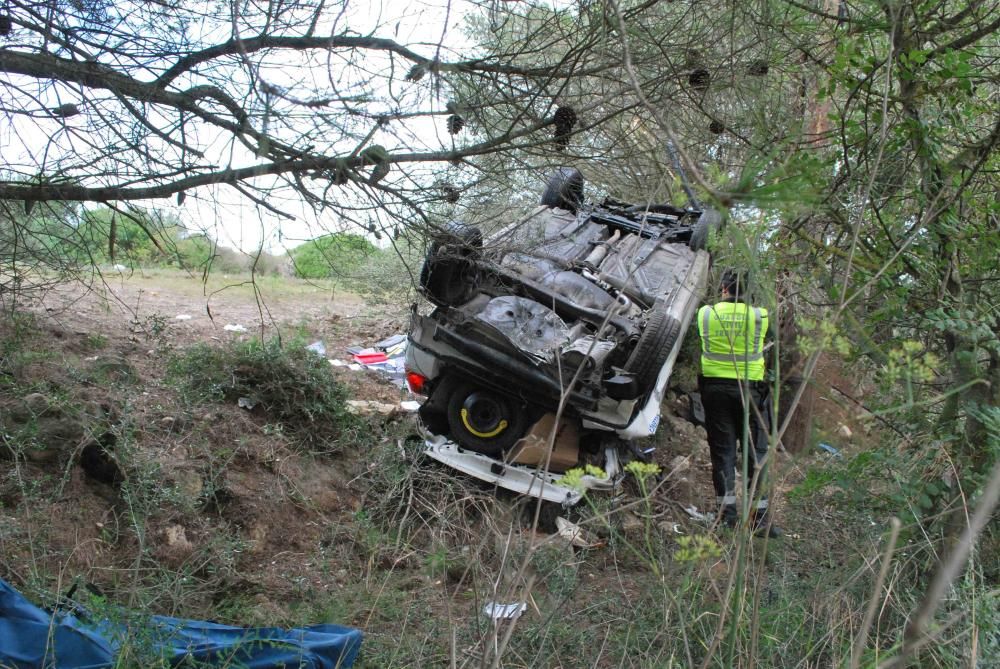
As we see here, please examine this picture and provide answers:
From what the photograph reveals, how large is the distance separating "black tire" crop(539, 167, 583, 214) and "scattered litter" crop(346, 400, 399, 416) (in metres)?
2.49

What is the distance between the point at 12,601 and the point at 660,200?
4904 mm

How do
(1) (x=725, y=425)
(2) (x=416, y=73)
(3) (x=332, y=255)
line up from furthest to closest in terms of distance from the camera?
1. (1) (x=725, y=425)
2. (3) (x=332, y=255)
3. (2) (x=416, y=73)

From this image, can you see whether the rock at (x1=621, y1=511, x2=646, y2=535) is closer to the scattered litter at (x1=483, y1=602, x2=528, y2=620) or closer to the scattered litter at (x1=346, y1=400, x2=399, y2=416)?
the scattered litter at (x1=346, y1=400, x2=399, y2=416)

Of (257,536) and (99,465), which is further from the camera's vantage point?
(257,536)

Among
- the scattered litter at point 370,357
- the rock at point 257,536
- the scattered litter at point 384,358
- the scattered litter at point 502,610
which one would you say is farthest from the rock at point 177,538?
the scattered litter at point 370,357

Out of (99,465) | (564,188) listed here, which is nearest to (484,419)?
(564,188)

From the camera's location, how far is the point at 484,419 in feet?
17.2

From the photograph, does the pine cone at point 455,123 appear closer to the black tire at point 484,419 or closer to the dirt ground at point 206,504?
the dirt ground at point 206,504

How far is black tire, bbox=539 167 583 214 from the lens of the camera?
396 cm

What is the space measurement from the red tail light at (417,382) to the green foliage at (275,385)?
2.70 ft

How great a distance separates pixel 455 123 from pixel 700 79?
1365mm

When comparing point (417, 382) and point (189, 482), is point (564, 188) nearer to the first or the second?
point (417, 382)

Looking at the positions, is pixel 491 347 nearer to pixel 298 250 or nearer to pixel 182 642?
pixel 298 250

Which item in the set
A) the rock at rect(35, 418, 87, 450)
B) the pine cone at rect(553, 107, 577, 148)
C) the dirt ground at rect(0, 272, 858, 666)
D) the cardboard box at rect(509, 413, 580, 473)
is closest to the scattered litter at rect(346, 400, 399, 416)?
the dirt ground at rect(0, 272, 858, 666)
